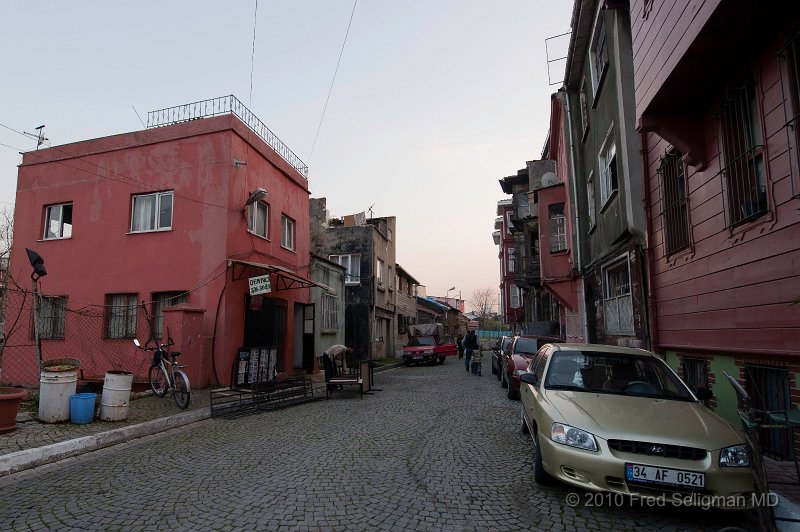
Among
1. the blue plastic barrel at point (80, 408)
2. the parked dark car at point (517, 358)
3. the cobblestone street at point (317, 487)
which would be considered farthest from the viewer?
the parked dark car at point (517, 358)

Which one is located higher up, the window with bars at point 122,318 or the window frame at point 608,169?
the window frame at point 608,169

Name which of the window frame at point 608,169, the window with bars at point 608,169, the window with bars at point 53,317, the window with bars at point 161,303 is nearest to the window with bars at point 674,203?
the window frame at point 608,169

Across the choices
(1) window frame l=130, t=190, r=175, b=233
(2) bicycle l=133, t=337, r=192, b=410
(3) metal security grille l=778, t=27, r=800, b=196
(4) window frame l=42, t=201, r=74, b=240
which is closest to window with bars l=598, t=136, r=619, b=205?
(3) metal security grille l=778, t=27, r=800, b=196

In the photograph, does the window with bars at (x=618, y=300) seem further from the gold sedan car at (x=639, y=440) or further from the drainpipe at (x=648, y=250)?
the gold sedan car at (x=639, y=440)

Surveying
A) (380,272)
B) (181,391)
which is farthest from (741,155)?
(380,272)

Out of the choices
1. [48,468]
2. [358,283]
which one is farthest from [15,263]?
[358,283]

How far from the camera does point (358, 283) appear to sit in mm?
28250

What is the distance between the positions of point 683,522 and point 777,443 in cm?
257

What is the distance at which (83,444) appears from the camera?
22.1 ft

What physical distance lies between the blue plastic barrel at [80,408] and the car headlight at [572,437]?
718 centimetres

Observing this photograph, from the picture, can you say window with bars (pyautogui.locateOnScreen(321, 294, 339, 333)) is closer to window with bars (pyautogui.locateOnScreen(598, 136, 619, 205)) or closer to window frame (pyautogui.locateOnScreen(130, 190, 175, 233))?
window frame (pyautogui.locateOnScreen(130, 190, 175, 233))

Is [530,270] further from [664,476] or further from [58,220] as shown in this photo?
[664,476]

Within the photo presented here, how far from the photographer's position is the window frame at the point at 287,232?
16.3 metres

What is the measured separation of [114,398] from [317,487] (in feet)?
16.4
